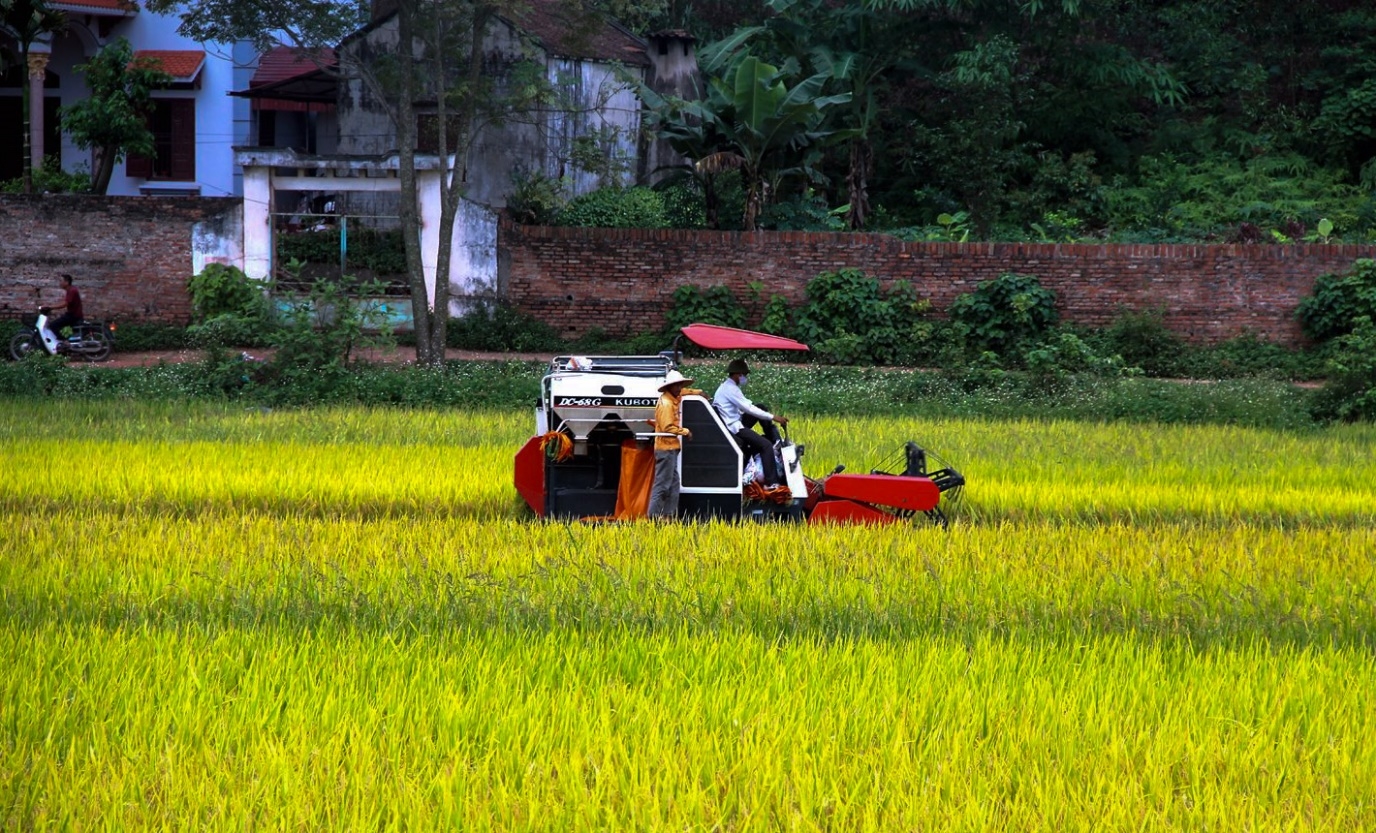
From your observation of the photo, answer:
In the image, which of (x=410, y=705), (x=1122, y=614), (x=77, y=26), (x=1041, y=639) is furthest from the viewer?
(x=77, y=26)

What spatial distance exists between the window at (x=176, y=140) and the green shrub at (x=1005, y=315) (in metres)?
15.5

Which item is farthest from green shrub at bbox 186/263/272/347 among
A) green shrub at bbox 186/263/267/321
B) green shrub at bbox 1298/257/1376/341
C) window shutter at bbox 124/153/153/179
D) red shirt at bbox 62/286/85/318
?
green shrub at bbox 1298/257/1376/341

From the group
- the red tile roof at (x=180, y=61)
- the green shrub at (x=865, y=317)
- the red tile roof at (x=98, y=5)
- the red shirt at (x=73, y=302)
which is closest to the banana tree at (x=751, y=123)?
the green shrub at (x=865, y=317)

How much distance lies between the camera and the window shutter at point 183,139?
29.6 m

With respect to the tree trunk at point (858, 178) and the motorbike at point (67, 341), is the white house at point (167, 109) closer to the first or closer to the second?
the motorbike at point (67, 341)

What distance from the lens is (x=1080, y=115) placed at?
2764 cm

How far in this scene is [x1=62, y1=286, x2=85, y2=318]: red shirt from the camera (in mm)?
21891

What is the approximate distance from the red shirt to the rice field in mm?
10909

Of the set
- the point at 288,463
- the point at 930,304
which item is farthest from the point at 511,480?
the point at 930,304

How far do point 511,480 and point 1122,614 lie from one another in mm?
→ 6109

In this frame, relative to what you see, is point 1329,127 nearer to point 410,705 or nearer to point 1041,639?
point 1041,639

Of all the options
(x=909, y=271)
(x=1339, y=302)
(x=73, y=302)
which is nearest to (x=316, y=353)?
(x=73, y=302)

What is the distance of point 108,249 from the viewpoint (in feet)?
77.4

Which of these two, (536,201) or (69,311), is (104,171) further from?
(536,201)
